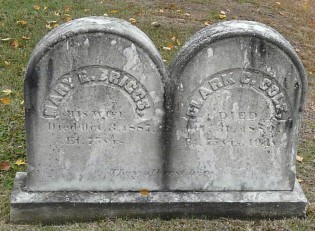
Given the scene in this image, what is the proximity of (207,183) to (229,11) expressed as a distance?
19.4 feet

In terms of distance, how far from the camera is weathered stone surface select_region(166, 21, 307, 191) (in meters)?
3.90

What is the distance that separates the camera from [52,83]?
3.90 metres

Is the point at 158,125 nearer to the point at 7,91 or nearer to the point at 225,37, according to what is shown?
the point at 225,37

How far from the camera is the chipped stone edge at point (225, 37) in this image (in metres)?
3.85

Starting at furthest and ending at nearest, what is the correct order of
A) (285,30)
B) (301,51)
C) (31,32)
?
(285,30) < (301,51) < (31,32)

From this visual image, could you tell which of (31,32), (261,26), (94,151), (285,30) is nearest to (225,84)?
(261,26)

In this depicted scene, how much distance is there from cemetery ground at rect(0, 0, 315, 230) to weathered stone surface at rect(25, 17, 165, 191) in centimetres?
36

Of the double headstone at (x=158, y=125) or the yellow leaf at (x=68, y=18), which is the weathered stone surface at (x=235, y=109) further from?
the yellow leaf at (x=68, y=18)

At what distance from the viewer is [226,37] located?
12.6 feet

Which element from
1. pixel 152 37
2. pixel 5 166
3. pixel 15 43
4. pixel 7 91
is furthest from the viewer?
pixel 152 37

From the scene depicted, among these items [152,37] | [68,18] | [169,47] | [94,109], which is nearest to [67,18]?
[68,18]

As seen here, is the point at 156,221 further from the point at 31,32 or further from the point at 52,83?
the point at 31,32

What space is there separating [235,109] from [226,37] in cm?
52

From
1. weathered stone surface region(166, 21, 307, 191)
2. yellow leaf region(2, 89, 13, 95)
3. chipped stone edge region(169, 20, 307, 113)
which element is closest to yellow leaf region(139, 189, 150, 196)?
weathered stone surface region(166, 21, 307, 191)
